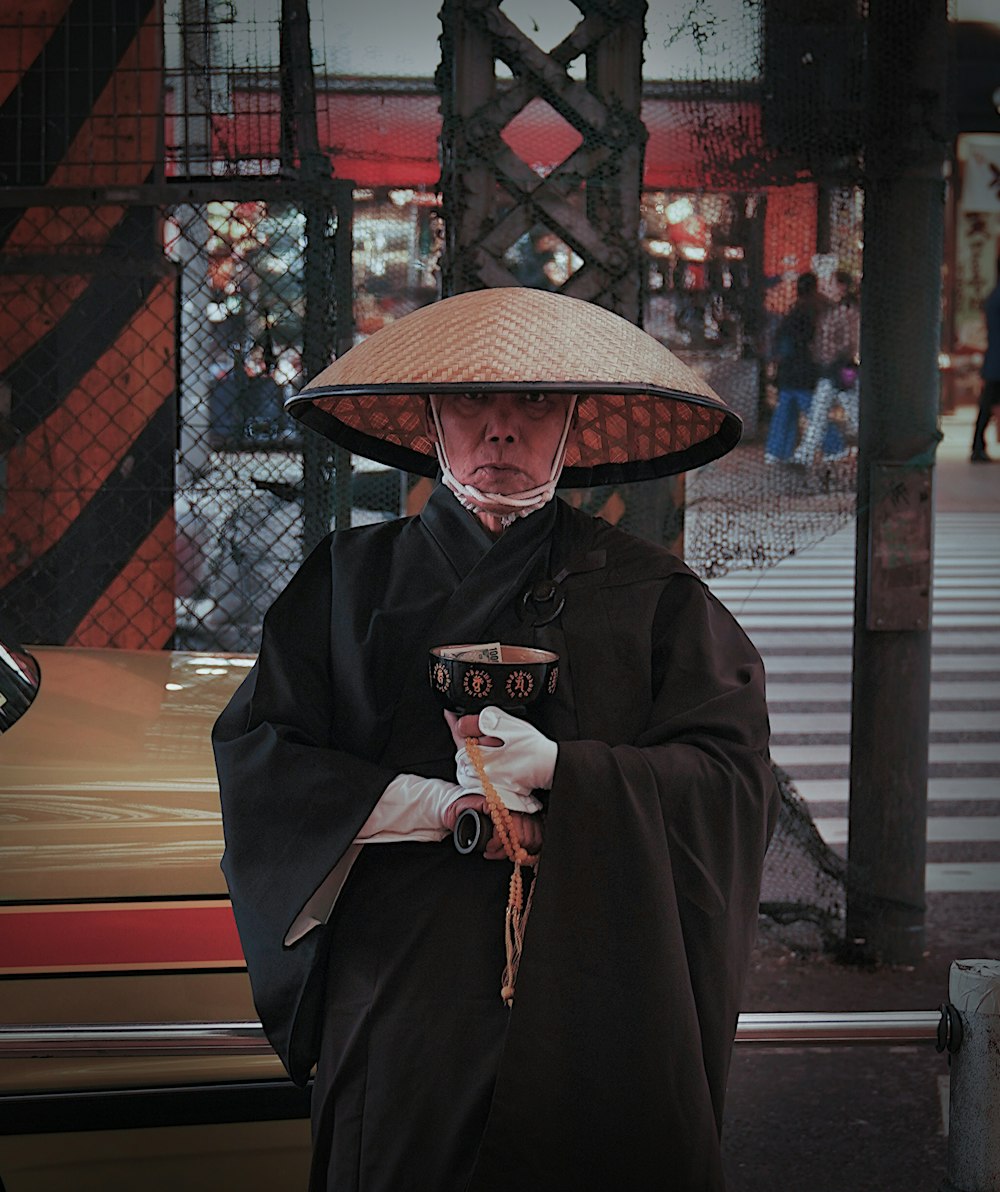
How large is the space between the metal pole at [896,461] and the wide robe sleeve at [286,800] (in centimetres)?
289

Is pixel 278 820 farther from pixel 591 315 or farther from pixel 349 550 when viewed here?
pixel 591 315

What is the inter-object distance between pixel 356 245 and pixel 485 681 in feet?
10.2

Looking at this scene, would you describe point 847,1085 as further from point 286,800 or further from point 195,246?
point 195,246

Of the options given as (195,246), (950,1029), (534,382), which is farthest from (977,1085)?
(195,246)

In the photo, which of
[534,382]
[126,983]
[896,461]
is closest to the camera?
[534,382]

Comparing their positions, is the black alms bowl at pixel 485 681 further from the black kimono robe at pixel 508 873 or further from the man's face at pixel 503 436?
the man's face at pixel 503 436

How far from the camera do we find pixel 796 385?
4.53 metres

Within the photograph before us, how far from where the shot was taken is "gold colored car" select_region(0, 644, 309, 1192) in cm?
247

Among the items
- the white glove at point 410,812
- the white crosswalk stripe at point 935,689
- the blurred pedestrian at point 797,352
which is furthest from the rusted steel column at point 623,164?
the white glove at point 410,812

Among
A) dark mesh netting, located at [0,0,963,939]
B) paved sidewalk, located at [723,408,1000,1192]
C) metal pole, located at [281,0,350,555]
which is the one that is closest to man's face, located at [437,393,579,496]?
paved sidewalk, located at [723,408,1000,1192]

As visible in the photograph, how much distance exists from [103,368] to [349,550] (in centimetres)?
336

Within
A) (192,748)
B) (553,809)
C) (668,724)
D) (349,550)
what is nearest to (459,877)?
(553,809)

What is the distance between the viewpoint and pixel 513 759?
1.75 metres

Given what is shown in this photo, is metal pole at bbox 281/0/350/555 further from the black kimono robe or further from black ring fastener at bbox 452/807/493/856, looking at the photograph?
black ring fastener at bbox 452/807/493/856
